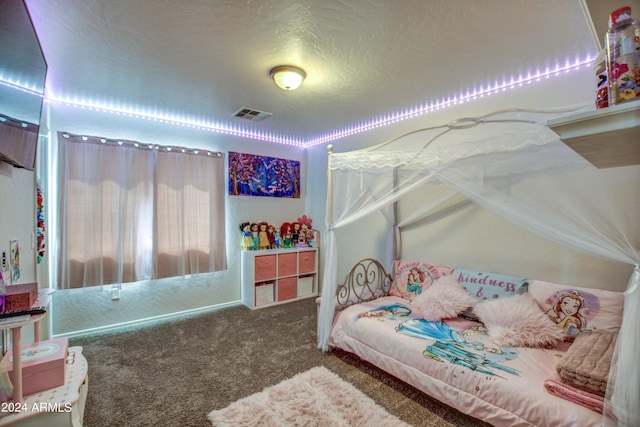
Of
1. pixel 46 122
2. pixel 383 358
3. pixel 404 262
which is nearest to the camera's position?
pixel 383 358

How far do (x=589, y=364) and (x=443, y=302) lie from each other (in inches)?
45.6

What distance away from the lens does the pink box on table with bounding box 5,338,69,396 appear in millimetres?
1562

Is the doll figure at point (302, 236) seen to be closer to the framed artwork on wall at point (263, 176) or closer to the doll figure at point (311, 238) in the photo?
the doll figure at point (311, 238)

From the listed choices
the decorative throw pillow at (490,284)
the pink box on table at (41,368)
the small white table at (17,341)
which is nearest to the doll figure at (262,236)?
the decorative throw pillow at (490,284)

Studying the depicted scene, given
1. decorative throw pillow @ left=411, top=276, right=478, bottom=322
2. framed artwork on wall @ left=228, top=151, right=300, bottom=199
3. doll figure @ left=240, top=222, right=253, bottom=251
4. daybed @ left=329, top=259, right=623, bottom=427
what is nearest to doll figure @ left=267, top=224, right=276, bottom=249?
doll figure @ left=240, top=222, right=253, bottom=251

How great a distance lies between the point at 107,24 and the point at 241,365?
2921mm

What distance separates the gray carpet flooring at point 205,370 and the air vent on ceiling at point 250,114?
2714 millimetres

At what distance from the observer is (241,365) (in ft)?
9.22

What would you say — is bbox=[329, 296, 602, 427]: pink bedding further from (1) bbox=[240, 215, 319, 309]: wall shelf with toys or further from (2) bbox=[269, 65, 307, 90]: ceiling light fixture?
(2) bbox=[269, 65, 307, 90]: ceiling light fixture

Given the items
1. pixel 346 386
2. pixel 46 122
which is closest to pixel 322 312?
pixel 346 386

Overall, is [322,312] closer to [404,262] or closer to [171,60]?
[404,262]

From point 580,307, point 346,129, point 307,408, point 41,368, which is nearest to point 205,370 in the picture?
point 307,408

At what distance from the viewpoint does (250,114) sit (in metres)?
3.79

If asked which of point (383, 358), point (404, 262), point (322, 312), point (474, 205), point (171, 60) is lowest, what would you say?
point (383, 358)
